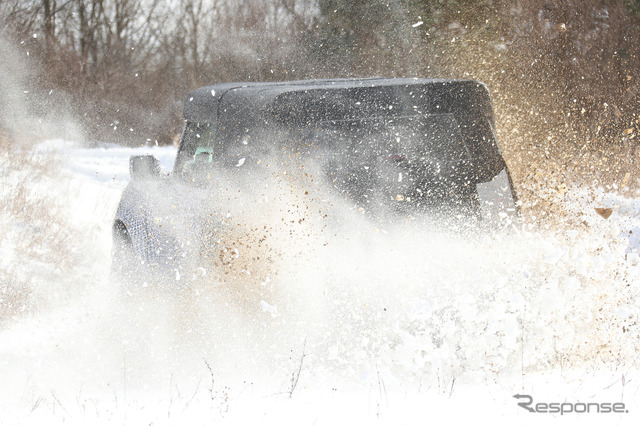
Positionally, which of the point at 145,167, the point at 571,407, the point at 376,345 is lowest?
the point at 571,407

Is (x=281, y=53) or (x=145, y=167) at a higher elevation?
(x=281, y=53)

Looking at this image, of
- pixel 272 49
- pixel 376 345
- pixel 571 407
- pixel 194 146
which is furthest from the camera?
pixel 272 49

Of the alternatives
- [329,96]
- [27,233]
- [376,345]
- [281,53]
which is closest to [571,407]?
[376,345]

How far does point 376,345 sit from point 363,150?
3.60ft

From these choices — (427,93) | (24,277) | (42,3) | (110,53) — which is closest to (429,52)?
(110,53)

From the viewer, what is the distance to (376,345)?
3.42 metres

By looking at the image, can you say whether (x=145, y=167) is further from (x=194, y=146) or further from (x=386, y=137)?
(x=386, y=137)

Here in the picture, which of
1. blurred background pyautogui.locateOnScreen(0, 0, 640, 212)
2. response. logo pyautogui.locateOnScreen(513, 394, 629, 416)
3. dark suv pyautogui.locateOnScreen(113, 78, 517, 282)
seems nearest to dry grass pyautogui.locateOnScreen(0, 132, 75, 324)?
blurred background pyautogui.locateOnScreen(0, 0, 640, 212)

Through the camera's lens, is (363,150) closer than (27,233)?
Yes

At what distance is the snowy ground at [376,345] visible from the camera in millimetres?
3117

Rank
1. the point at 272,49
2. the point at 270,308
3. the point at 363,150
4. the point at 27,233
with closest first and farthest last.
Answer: the point at 363,150 → the point at 270,308 → the point at 27,233 → the point at 272,49

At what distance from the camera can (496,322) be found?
148 inches

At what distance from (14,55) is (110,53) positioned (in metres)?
2.05

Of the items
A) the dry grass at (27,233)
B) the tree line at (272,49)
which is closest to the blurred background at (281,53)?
the tree line at (272,49)
